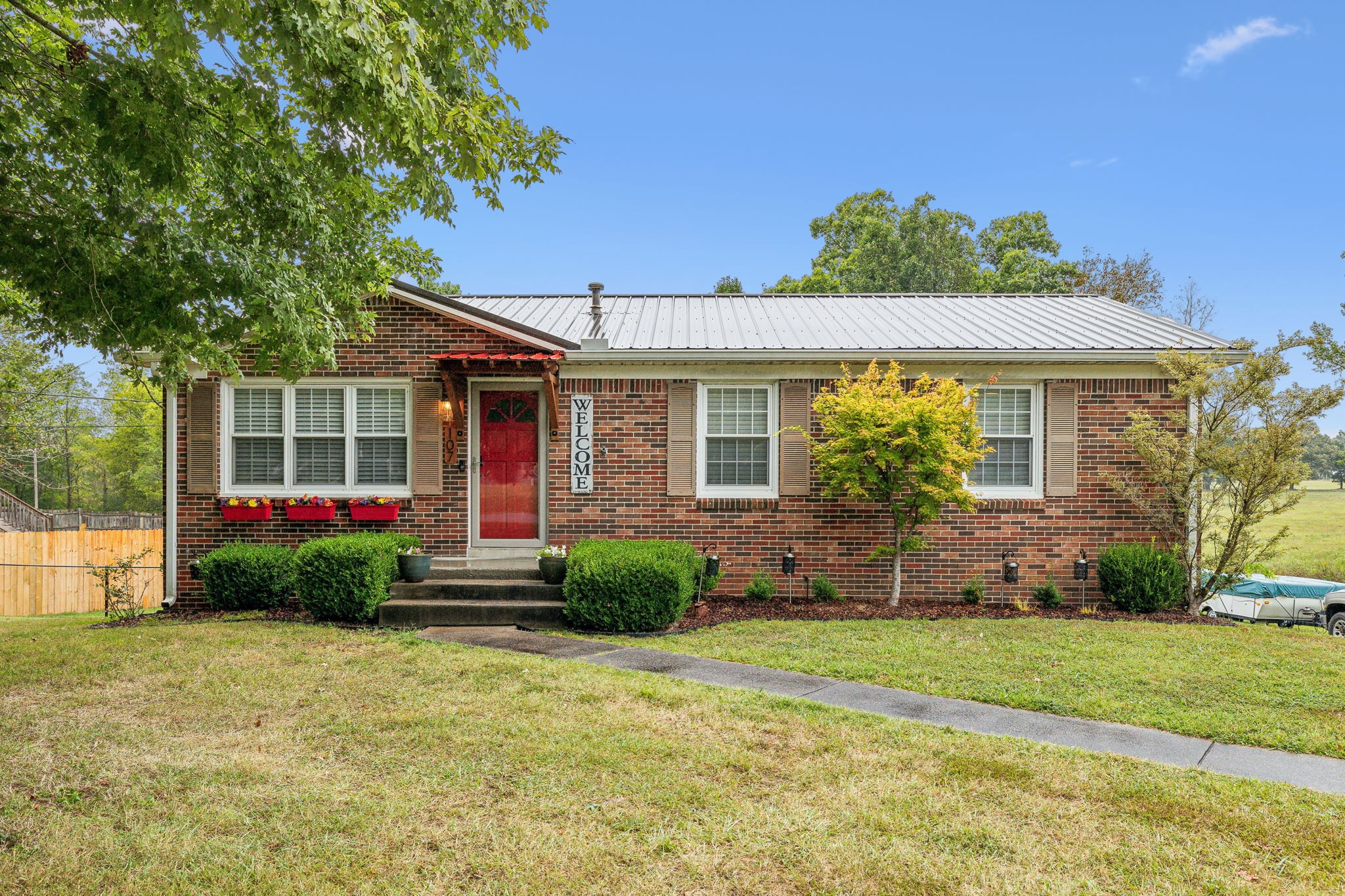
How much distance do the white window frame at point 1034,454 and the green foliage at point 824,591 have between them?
2.26 meters

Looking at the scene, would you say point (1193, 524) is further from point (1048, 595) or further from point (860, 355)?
point (860, 355)

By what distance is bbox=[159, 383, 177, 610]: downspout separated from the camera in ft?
31.9

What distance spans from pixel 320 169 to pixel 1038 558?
9.36 meters

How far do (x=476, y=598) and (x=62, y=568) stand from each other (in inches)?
561

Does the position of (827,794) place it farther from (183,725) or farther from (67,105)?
(67,105)

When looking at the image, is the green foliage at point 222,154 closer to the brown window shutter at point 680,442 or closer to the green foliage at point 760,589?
the brown window shutter at point 680,442

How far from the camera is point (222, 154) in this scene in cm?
576

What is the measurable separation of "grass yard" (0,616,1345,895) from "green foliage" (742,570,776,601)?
4.07m

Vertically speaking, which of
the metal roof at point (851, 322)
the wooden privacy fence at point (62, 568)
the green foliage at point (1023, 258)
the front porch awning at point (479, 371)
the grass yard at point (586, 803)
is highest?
the green foliage at point (1023, 258)

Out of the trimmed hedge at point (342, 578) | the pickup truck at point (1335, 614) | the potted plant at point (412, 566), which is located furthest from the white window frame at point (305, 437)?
the pickup truck at point (1335, 614)

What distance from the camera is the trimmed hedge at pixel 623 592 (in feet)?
25.6

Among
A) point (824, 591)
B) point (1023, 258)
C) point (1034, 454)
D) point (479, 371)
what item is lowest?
point (824, 591)

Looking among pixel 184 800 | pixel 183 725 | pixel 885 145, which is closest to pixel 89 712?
pixel 183 725

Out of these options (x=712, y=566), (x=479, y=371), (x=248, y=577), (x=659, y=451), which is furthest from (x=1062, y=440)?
(x=248, y=577)
